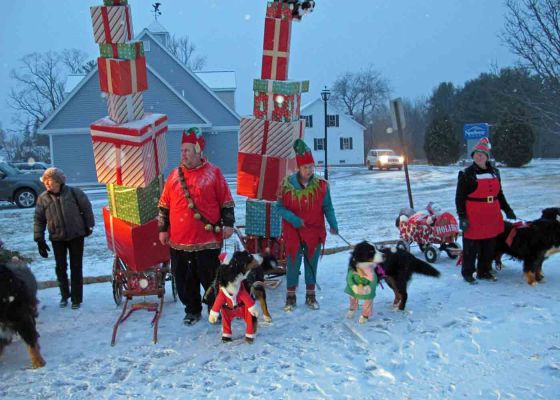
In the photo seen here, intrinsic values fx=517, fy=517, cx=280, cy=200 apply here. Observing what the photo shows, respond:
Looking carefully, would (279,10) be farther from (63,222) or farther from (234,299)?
(234,299)

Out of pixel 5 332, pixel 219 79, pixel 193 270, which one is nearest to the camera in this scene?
pixel 5 332

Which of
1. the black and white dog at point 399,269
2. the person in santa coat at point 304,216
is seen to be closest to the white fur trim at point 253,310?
the person in santa coat at point 304,216

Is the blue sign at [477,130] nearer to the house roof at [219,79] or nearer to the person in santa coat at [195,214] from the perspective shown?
the person in santa coat at [195,214]

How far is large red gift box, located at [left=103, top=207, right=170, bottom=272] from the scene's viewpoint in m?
5.45

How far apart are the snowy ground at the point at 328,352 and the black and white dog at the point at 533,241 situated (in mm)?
228

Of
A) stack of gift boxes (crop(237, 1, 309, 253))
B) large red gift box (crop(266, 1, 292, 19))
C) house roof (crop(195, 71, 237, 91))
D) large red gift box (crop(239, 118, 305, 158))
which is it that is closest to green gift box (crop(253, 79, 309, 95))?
stack of gift boxes (crop(237, 1, 309, 253))

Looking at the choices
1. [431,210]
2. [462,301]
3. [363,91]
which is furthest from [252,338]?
[363,91]

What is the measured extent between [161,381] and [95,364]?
28.9 inches

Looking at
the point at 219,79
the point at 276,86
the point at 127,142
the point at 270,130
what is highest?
the point at 219,79

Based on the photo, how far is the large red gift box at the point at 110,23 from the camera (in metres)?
5.36

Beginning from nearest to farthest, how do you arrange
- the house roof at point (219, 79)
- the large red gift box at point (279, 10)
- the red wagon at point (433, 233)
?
the large red gift box at point (279, 10)
the red wagon at point (433, 233)
the house roof at point (219, 79)

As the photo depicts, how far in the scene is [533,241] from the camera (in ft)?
19.3

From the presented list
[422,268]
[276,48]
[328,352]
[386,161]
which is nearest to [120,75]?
[276,48]

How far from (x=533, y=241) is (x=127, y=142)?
4607 millimetres
